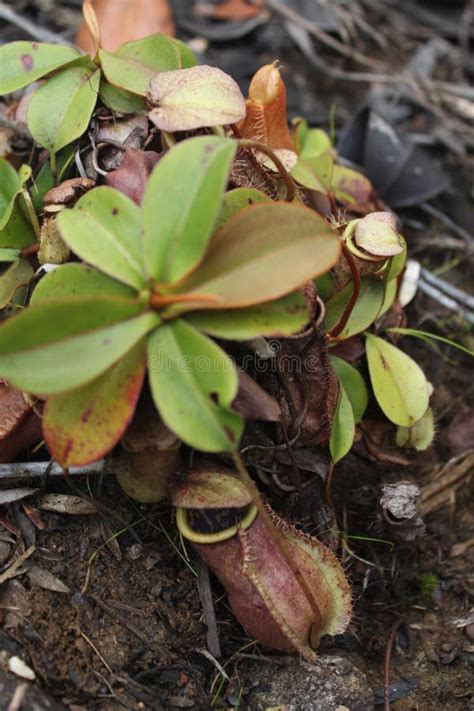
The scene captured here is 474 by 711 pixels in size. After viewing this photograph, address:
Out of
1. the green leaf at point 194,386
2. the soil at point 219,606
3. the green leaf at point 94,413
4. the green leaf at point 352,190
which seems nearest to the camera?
the green leaf at point 194,386

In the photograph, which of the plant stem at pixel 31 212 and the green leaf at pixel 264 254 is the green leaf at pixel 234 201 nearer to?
the green leaf at pixel 264 254

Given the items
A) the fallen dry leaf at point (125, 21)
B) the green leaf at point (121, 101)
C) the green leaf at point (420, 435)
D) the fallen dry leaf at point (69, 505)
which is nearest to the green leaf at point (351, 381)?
the green leaf at point (420, 435)

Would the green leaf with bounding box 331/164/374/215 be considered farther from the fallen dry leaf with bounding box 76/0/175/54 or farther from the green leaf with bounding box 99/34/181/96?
the fallen dry leaf with bounding box 76/0/175/54

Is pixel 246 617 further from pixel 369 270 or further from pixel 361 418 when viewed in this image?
pixel 369 270

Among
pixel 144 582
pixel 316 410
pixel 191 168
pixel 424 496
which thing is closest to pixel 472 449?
pixel 424 496

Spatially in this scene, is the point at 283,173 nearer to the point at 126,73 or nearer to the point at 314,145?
the point at 126,73

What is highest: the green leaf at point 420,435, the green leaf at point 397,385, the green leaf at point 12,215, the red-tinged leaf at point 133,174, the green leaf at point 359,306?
the red-tinged leaf at point 133,174

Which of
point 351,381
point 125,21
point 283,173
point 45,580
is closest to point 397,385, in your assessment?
point 351,381
